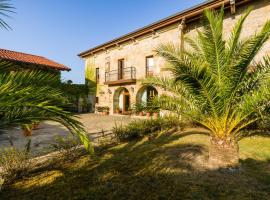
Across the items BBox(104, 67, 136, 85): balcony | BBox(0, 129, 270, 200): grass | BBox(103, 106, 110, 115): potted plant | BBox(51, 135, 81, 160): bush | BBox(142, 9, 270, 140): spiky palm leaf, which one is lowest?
BBox(0, 129, 270, 200): grass

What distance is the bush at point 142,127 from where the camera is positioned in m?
8.47

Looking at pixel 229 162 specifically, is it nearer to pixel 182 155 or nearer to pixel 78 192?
pixel 182 155

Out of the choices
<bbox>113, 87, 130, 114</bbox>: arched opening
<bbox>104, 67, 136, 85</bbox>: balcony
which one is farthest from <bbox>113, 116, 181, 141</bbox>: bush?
<bbox>113, 87, 130, 114</bbox>: arched opening

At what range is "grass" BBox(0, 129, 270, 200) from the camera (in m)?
3.87

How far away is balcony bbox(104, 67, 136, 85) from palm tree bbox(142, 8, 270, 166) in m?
12.4

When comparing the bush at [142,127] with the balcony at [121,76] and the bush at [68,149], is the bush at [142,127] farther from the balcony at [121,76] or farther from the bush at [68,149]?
the balcony at [121,76]

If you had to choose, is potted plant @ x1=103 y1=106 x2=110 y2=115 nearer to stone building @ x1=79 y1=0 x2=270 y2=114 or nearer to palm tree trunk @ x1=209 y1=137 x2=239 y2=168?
stone building @ x1=79 y1=0 x2=270 y2=114

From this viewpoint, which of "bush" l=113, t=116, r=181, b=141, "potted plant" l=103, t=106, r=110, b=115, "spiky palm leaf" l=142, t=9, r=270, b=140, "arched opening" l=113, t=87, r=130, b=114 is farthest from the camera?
"potted plant" l=103, t=106, r=110, b=115

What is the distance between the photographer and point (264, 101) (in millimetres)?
4613

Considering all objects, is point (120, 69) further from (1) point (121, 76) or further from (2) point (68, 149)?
(2) point (68, 149)

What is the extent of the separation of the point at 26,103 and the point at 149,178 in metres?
3.39

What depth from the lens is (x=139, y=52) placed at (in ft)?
57.3

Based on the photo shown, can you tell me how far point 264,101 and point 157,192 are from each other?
3.26 metres

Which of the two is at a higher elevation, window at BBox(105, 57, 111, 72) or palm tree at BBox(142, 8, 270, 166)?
window at BBox(105, 57, 111, 72)
